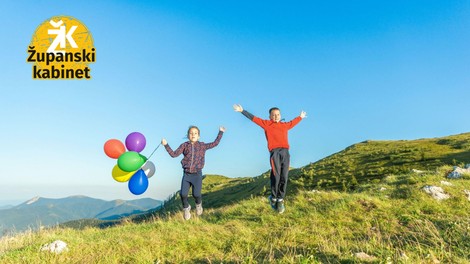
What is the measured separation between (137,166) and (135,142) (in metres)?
0.84

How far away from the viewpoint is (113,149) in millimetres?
10586

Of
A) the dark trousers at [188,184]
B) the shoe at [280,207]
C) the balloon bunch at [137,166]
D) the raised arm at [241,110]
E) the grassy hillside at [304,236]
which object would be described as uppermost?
the raised arm at [241,110]

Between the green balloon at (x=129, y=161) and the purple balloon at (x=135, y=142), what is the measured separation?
41 cm

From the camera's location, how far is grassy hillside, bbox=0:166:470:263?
523 cm

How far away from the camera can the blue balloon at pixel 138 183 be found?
34.1ft

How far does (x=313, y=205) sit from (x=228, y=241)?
3.20 metres

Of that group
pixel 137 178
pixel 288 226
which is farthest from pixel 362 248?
pixel 137 178

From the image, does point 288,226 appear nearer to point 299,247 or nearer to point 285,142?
point 299,247

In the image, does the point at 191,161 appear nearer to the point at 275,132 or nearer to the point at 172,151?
the point at 172,151

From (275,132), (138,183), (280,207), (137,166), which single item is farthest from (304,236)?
(138,183)

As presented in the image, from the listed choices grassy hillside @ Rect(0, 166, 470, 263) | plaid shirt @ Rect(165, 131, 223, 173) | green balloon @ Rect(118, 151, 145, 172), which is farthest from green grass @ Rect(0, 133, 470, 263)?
green balloon @ Rect(118, 151, 145, 172)

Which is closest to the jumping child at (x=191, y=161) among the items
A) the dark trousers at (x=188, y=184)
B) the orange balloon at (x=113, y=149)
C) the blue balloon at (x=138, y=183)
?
the dark trousers at (x=188, y=184)

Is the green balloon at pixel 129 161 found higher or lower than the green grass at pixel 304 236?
higher

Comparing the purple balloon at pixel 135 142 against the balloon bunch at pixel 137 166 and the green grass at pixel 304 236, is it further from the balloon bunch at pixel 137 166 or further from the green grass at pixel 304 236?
the green grass at pixel 304 236
